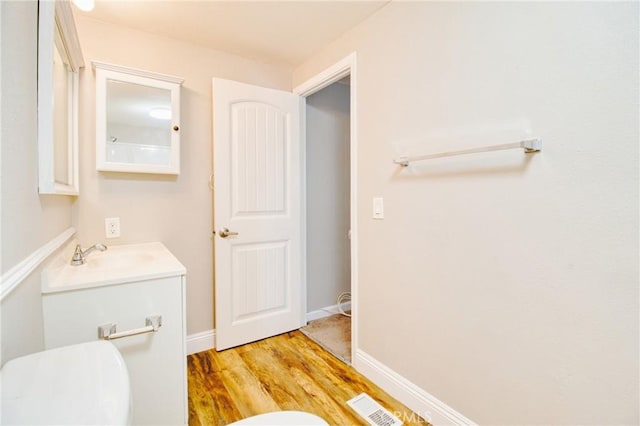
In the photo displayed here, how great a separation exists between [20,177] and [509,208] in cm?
161

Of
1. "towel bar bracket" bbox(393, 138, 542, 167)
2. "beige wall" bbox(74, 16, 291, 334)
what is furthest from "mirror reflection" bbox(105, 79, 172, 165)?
"towel bar bracket" bbox(393, 138, 542, 167)

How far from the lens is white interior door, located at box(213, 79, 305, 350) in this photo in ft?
7.34

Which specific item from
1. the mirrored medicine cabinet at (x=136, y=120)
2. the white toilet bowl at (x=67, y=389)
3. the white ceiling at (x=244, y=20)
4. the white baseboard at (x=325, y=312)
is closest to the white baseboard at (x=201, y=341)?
the white baseboard at (x=325, y=312)

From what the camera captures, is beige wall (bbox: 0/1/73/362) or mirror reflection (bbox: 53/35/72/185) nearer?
beige wall (bbox: 0/1/73/362)

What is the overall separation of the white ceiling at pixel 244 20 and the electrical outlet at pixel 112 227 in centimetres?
123

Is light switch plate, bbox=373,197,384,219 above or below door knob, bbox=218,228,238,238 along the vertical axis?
above

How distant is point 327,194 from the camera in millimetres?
2928

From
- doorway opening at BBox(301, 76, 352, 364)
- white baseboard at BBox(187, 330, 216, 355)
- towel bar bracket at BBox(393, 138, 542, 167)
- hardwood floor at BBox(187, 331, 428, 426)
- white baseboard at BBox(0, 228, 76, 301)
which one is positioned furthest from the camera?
doorway opening at BBox(301, 76, 352, 364)

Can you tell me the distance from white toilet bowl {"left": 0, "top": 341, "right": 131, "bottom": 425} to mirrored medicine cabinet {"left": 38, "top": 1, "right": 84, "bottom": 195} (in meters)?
0.62

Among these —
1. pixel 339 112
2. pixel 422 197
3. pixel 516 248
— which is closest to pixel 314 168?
pixel 339 112

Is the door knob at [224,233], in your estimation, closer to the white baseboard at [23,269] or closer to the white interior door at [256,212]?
the white interior door at [256,212]

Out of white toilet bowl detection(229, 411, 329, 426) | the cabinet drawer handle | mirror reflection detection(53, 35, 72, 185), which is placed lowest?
white toilet bowl detection(229, 411, 329, 426)

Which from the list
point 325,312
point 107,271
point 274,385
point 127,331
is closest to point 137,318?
point 127,331

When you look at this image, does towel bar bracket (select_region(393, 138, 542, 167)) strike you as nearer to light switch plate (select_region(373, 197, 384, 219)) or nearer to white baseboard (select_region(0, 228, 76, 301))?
light switch plate (select_region(373, 197, 384, 219))
